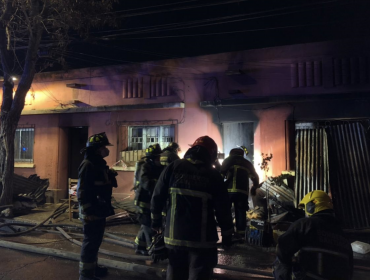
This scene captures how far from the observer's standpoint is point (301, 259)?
8.14ft

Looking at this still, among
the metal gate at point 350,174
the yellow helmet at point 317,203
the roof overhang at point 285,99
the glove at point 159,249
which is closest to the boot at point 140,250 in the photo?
the glove at point 159,249

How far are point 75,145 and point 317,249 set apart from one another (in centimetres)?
1156

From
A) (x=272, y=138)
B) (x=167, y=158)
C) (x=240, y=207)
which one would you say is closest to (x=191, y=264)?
(x=167, y=158)

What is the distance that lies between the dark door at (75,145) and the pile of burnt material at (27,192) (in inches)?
50.4

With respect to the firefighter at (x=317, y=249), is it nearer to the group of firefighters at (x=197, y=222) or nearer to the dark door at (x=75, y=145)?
the group of firefighters at (x=197, y=222)

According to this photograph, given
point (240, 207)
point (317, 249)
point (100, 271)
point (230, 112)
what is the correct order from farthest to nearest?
point (230, 112)
point (240, 207)
point (100, 271)
point (317, 249)

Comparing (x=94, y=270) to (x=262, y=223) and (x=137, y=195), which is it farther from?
(x=262, y=223)

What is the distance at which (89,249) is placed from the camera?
4.32 meters

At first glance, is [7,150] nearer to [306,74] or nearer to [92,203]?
[92,203]

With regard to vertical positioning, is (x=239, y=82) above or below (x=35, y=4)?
below

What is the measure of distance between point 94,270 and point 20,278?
50.9 inches

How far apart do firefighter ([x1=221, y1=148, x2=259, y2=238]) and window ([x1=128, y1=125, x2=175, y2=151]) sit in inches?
158

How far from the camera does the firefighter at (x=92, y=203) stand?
431 centimetres

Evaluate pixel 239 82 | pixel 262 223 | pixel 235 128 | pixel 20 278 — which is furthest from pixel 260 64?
pixel 20 278
